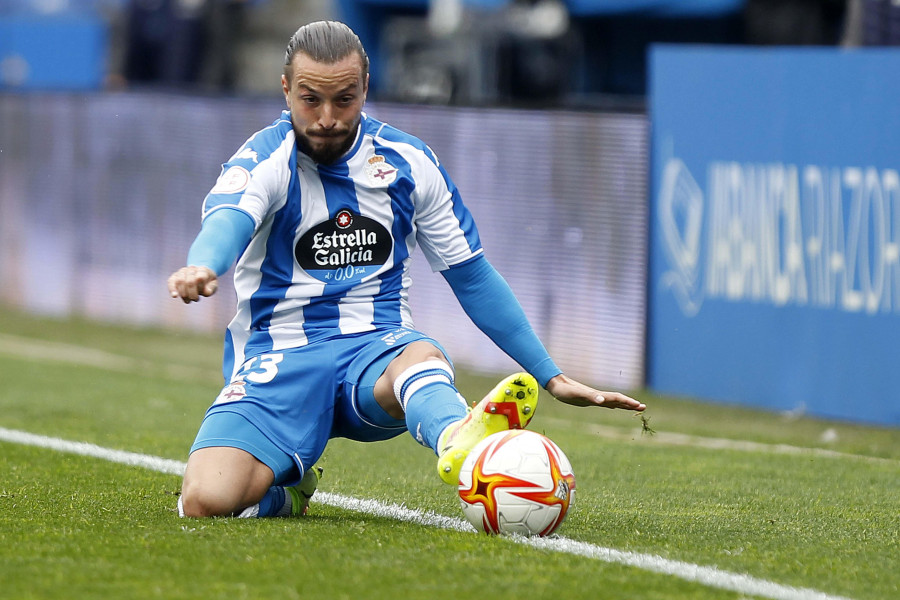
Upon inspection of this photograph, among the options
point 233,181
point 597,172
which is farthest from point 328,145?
point 597,172

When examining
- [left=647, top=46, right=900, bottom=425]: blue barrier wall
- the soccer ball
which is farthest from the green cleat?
[left=647, top=46, right=900, bottom=425]: blue barrier wall

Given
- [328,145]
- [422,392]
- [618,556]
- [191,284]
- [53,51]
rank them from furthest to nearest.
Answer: [53,51] < [328,145] < [422,392] < [618,556] < [191,284]

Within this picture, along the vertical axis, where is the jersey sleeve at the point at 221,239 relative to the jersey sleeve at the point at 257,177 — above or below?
below

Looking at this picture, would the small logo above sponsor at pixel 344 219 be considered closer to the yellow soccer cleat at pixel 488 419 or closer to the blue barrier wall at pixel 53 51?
the yellow soccer cleat at pixel 488 419

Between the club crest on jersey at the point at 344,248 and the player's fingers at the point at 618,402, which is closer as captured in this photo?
the player's fingers at the point at 618,402

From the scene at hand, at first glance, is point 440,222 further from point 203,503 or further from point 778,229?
point 778,229

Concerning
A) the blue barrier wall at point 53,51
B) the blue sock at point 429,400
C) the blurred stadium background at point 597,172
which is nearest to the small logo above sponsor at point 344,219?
the blue sock at point 429,400

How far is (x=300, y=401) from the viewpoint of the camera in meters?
5.22

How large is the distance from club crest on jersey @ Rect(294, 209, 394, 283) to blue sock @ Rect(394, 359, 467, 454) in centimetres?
54

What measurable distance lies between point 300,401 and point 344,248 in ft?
1.87

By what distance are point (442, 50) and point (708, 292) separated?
7868mm

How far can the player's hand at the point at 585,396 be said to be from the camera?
475 centimetres

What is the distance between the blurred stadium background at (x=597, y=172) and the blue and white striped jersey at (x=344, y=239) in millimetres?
4327

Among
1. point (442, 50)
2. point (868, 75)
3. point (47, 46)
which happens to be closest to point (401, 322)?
point (868, 75)
